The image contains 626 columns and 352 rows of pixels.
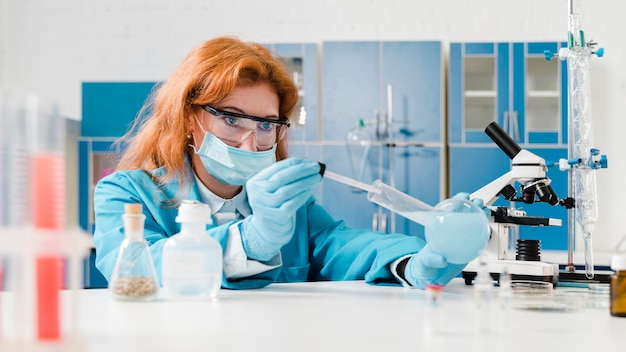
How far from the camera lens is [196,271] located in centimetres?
127

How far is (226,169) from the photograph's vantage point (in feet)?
5.98

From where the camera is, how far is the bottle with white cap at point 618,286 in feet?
3.73

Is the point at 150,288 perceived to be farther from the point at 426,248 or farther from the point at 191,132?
the point at 191,132

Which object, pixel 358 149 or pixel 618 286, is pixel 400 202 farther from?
pixel 358 149

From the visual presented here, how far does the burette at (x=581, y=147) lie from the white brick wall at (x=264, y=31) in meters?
3.08

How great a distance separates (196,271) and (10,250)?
1.88 ft

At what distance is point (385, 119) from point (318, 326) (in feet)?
11.0

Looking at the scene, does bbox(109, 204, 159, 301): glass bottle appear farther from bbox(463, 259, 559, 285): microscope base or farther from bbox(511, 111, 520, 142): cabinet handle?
bbox(511, 111, 520, 142): cabinet handle

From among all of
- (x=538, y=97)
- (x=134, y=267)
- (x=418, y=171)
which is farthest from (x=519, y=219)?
(x=538, y=97)

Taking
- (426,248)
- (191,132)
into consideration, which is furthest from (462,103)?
(426,248)

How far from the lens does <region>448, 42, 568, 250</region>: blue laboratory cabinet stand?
429cm

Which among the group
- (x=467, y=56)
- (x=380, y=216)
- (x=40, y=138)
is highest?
(x=467, y=56)

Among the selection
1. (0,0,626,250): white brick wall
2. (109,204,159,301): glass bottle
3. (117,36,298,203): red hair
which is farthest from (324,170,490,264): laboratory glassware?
(0,0,626,250): white brick wall

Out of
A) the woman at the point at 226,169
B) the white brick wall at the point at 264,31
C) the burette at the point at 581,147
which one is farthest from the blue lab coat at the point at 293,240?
the white brick wall at the point at 264,31
